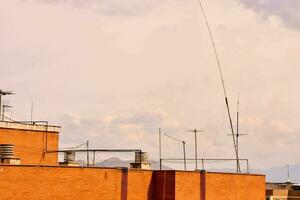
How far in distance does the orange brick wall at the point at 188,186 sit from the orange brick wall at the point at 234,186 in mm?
1099

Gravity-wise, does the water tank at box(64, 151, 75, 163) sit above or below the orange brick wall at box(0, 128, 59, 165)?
below

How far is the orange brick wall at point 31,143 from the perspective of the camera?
43.1m

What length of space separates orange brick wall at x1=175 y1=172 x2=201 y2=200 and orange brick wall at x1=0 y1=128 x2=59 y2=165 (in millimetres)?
11775

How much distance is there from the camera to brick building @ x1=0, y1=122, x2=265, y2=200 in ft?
107

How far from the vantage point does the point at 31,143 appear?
4456 cm

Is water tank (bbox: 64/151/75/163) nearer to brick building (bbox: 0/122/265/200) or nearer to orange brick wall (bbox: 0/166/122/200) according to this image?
brick building (bbox: 0/122/265/200)

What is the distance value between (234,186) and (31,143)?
17.0 m

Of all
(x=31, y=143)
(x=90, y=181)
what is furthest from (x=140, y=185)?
(x=31, y=143)

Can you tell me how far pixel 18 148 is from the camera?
4344 cm

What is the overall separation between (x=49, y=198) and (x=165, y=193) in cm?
949

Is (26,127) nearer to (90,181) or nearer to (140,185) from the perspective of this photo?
(90,181)

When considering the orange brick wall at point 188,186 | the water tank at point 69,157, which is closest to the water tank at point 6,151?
the water tank at point 69,157

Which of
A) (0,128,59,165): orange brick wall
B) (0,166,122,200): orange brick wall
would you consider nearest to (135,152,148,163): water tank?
(0,166,122,200): orange brick wall

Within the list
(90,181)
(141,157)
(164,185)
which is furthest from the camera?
(141,157)
